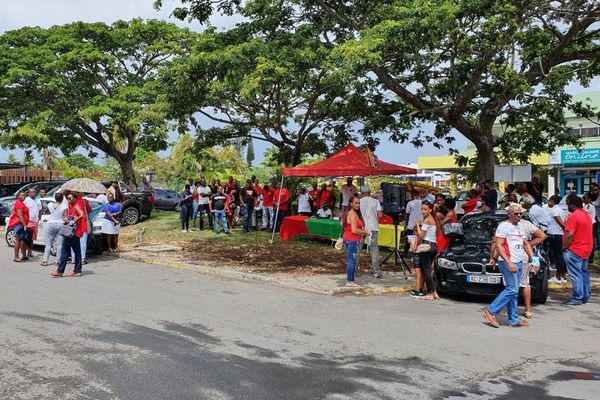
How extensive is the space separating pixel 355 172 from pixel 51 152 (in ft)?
181

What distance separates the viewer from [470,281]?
28.6ft

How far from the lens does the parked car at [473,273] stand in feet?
28.3

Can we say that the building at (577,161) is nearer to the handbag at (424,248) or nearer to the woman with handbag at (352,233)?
the woman with handbag at (352,233)

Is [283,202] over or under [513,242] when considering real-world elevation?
over

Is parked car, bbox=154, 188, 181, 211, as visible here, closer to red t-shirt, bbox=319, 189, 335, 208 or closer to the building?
red t-shirt, bbox=319, 189, 335, 208

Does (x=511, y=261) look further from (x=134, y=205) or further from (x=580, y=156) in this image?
(x=580, y=156)

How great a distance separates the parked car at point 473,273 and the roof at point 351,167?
5612 mm

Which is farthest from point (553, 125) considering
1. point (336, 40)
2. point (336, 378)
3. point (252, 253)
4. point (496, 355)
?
point (336, 378)

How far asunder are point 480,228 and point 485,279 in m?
1.50

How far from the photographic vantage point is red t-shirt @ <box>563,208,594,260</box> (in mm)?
8750

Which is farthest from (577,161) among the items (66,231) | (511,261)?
(66,231)

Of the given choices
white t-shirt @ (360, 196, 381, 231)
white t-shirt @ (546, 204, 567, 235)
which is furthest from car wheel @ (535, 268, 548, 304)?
white t-shirt @ (360, 196, 381, 231)

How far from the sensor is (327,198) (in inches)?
705

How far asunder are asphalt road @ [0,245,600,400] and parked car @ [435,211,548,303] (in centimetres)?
27
